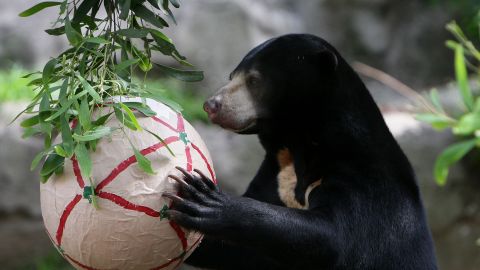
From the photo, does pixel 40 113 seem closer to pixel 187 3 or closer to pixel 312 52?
pixel 312 52

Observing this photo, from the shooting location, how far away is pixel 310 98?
11.1ft

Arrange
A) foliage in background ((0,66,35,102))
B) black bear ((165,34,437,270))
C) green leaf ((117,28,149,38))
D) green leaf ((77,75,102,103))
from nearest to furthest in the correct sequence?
green leaf ((77,75,102,103)), green leaf ((117,28,149,38)), black bear ((165,34,437,270)), foliage in background ((0,66,35,102))

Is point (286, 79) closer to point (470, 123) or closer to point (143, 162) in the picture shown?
point (143, 162)

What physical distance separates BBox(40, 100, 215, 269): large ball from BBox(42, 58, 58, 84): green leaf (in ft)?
0.84

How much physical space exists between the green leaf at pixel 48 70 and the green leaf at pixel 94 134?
0.83 feet

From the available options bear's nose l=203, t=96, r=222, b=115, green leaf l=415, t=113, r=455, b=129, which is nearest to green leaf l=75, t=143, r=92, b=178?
bear's nose l=203, t=96, r=222, b=115

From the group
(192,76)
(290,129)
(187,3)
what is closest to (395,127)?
(187,3)

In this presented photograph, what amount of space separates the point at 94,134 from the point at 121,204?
224 millimetres

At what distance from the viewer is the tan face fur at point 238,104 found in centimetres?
321

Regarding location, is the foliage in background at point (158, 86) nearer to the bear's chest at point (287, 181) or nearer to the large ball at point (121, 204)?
the bear's chest at point (287, 181)

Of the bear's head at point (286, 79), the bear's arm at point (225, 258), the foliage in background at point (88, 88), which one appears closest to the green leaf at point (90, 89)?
the foliage in background at point (88, 88)

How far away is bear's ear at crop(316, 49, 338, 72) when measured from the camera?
335cm

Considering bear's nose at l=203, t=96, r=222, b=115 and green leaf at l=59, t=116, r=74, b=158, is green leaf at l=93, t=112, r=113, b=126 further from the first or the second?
bear's nose at l=203, t=96, r=222, b=115

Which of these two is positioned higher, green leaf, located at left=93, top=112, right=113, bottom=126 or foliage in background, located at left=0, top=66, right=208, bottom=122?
green leaf, located at left=93, top=112, right=113, bottom=126
